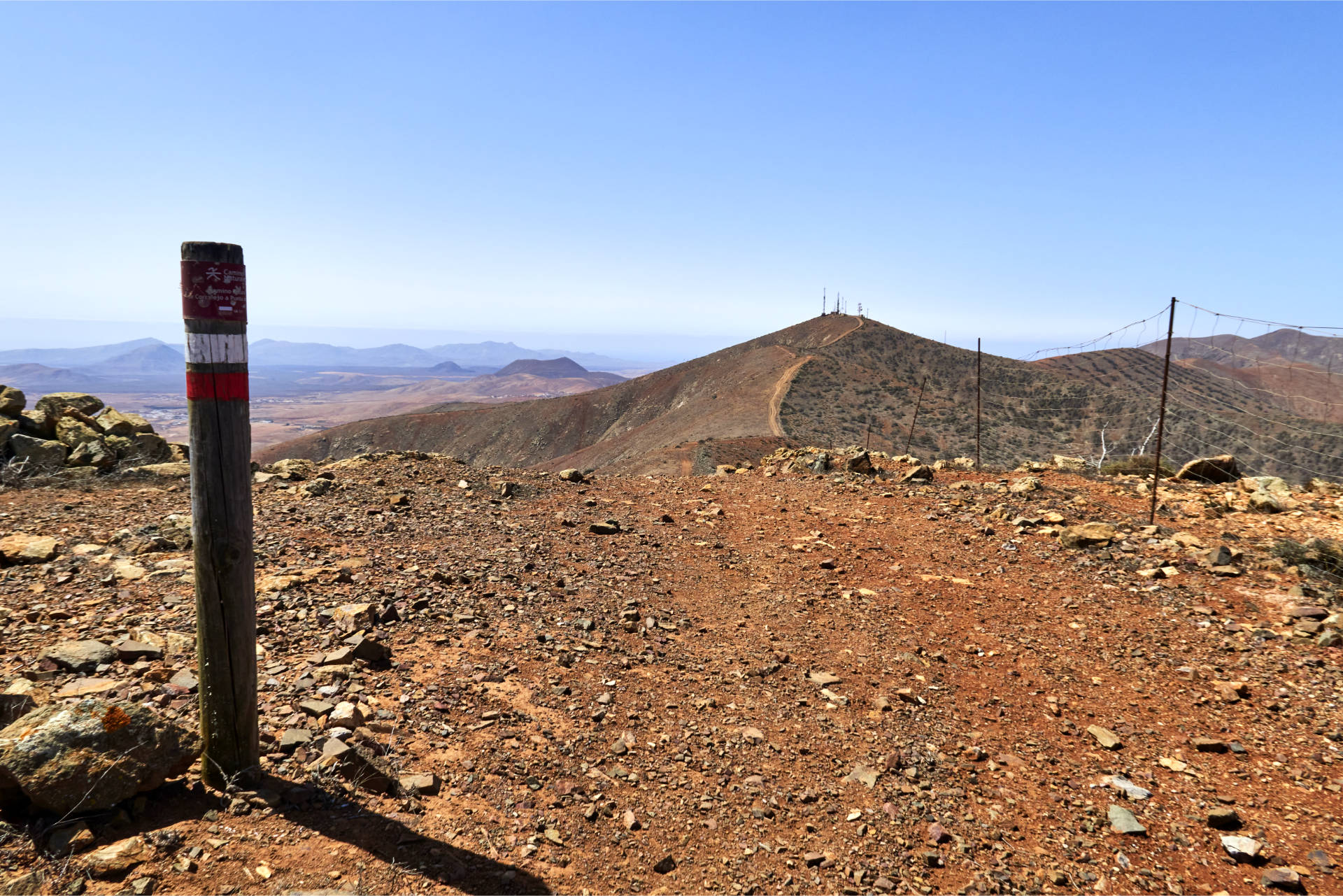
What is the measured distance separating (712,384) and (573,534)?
2751 inches

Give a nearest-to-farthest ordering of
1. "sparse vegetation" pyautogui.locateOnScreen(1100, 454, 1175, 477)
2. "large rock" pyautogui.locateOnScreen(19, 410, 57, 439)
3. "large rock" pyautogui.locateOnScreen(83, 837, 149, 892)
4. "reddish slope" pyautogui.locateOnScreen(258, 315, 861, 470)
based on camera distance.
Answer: "large rock" pyautogui.locateOnScreen(83, 837, 149, 892) < "large rock" pyautogui.locateOnScreen(19, 410, 57, 439) < "sparse vegetation" pyautogui.locateOnScreen(1100, 454, 1175, 477) < "reddish slope" pyautogui.locateOnScreen(258, 315, 861, 470)

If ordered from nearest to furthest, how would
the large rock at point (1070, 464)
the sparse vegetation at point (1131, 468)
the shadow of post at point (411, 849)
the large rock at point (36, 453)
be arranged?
the shadow of post at point (411, 849) < the large rock at point (36, 453) < the sparse vegetation at point (1131, 468) < the large rock at point (1070, 464)

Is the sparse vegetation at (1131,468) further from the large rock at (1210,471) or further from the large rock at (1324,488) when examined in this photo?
the large rock at (1324,488)

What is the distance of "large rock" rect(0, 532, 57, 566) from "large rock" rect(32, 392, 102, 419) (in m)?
6.14

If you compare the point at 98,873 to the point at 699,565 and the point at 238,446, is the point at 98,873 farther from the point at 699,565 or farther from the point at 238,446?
the point at 699,565

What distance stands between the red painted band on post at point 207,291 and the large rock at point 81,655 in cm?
336

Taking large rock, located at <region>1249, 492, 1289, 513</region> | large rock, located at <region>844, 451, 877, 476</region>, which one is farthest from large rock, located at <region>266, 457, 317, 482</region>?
large rock, located at <region>1249, 492, 1289, 513</region>

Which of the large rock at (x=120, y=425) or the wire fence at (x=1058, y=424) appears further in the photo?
the wire fence at (x=1058, y=424)

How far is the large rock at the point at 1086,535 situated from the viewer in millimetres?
10227

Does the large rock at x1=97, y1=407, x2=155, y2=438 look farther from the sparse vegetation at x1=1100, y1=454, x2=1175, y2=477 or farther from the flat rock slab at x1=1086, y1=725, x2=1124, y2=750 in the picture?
the sparse vegetation at x1=1100, y1=454, x2=1175, y2=477

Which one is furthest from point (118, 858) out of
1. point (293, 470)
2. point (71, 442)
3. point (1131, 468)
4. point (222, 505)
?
point (1131, 468)

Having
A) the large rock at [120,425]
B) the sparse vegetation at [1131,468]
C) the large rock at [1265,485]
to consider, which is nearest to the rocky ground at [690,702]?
the large rock at [1265,485]

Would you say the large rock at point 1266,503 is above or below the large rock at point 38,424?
below

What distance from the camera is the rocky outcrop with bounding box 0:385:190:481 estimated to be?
1123cm
